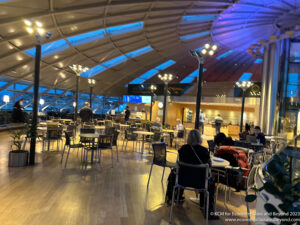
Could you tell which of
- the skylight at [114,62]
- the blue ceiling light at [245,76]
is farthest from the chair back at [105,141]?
the blue ceiling light at [245,76]

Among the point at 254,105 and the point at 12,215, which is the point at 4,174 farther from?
the point at 254,105

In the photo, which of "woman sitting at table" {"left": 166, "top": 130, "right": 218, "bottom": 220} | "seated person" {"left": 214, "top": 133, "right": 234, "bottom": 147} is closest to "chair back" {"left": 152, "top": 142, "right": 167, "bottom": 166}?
"woman sitting at table" {"left": 166, "top": 130, "right": 218, "bottom": 220}

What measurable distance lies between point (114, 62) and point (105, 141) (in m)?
14.9

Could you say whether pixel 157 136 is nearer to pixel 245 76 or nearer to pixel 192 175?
pixel 192 175

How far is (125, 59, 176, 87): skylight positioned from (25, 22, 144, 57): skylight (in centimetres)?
924

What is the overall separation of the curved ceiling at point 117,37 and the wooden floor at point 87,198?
21.1ft

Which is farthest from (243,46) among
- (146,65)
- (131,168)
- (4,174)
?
(4,174)

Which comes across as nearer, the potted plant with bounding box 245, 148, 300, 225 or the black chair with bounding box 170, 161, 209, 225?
the potted plant with bounding box 245, 148, 300, 225

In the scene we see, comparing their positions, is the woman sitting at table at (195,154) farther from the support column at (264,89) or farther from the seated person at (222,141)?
the support column at (264,89)

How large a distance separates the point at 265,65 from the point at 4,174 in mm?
14268

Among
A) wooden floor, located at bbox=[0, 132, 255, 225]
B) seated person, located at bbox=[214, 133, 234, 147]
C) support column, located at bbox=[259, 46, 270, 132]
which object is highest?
support column, located at bbox=[259, 46, 270, 132]

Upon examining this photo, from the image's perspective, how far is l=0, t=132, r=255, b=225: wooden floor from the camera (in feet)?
10.2

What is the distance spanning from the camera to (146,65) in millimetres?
21734

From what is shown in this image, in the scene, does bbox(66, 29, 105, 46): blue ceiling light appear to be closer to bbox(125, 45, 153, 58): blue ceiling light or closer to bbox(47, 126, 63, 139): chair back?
bbox(125, 45, 153, 58): blue ceiling light
